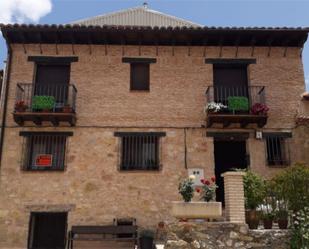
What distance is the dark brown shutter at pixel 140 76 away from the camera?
15.3 m

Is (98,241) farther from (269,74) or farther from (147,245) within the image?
(269,74)

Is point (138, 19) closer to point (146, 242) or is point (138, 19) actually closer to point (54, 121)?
point (54, 121)

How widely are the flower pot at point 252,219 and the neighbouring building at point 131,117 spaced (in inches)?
180

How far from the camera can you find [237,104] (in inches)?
573

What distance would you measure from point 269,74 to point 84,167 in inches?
314

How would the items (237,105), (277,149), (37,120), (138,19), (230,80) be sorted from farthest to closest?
(138,19) < (230,80) < (277,149) < (237,105) < (37,120)

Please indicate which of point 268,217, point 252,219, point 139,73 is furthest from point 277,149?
point 139,73

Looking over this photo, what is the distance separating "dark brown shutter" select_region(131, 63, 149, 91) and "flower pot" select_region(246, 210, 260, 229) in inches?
279

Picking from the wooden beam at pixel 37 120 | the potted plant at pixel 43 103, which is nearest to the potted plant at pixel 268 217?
the potted plant at pixel 43 103

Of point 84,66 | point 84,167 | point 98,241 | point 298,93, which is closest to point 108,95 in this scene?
point 84,66

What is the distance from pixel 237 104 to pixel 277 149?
2347mm

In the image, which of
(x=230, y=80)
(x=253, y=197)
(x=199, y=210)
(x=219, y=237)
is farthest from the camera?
(x=230, y=80)

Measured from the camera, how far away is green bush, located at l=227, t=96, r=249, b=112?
14.5 metres

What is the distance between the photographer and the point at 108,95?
590 inches
